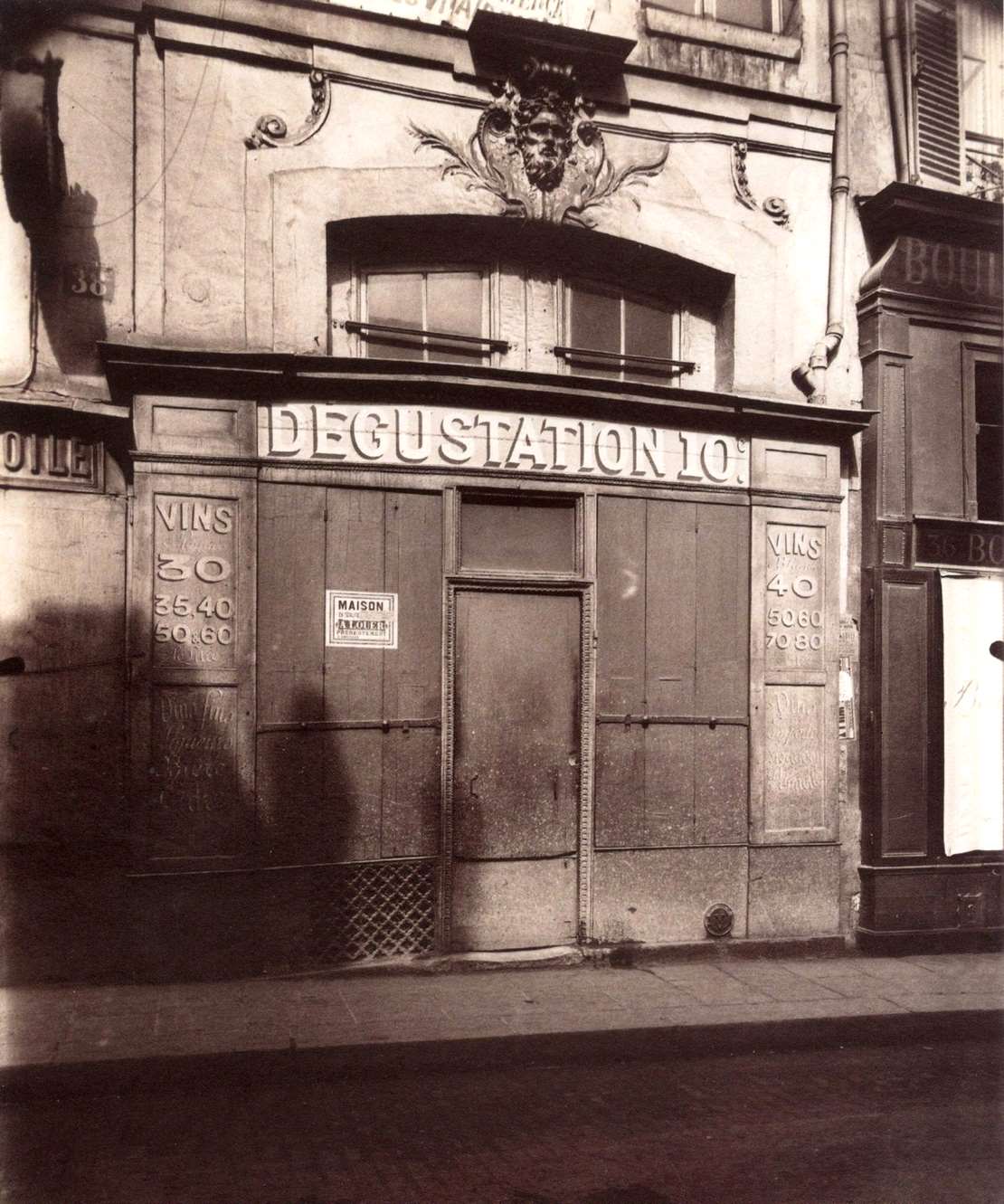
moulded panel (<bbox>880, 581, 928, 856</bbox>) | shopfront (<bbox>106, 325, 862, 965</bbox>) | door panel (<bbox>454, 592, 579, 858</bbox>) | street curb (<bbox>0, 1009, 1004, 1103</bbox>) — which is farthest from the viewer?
moulded panel (<bbox>880, 581, 928, 856</bbox>)

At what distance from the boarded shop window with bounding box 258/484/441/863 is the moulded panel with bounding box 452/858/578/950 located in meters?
0.47

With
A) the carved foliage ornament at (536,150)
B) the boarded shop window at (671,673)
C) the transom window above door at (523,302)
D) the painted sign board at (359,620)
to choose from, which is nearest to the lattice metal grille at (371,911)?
the boarded shop window at (671,673)

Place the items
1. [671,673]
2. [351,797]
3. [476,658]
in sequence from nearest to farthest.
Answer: [351,797] < [476,658] < [671,673]

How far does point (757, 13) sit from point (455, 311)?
3763mm

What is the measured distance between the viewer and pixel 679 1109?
517 cm

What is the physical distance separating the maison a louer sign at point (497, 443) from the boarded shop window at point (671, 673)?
0.30 m

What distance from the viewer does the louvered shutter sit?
892cm

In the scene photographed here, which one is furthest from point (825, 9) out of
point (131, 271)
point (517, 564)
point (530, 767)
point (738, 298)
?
point (530, 767)

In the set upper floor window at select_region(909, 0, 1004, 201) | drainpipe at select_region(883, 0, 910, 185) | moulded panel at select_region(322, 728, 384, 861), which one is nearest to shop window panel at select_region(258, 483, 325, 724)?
moulded panel at select_region(322, 728, 384, 861)

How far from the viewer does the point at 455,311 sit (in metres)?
7.98

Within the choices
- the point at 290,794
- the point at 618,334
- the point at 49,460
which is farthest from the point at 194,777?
A: the point at 618,334

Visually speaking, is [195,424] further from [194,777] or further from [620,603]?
[620,603]

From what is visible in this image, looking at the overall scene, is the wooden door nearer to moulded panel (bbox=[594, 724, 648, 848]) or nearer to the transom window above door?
moulded panel (bbox=[594, 724, 648, 848])

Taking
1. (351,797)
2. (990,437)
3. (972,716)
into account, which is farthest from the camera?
(990,437)
